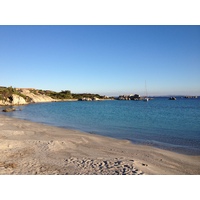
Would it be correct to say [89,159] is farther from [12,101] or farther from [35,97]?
[35,97]

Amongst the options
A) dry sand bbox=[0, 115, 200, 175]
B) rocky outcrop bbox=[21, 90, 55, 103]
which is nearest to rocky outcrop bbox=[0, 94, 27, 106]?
rocky outcrop bbox=[21, 90, 55, 103]

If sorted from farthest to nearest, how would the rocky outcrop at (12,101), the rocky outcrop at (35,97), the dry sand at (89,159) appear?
the rocky outcrop at (35,97) → the rocky outcrop at (12,101) → the dry sand at (89,159)

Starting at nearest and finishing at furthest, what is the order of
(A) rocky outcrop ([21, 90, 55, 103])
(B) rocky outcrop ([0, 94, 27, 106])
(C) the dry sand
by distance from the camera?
(C) the dry sand
(B) rocky outcrop ([0, 94, 27, 106])
(A) rocky outcrop ([21, 90, 55, 103])

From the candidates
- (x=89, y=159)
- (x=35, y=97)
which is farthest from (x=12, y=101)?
(x=89, y=159)

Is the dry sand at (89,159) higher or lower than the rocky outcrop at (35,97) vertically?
lower

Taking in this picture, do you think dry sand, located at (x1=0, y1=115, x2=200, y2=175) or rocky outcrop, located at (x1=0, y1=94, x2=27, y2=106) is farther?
rocky outcrop, located at (x1=0, y1=94, x2=27, y2=106)

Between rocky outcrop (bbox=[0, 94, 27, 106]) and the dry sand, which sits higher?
rocky outcrop (bbox=[0, 94, 27, 106])

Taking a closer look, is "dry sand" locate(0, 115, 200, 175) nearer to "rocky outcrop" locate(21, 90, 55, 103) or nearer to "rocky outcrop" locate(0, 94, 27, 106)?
"rocky outcrop" locate(0, 94, 27, 106)

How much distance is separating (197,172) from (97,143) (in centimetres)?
668

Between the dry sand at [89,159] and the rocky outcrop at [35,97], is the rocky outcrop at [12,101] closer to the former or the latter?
the rocky outcrop at [35,97]

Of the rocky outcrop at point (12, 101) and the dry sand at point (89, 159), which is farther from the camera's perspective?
the rocky outcrop at point (12, 101)

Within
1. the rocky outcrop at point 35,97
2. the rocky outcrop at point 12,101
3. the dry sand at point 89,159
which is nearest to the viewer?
the dry sand at point 89,159

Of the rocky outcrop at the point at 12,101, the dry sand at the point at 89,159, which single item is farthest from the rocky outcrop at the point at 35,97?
the dry sand at the point at 89,159
